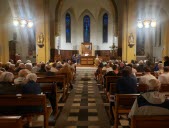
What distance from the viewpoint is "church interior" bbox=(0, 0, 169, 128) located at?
15.8ft

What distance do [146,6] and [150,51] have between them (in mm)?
6618

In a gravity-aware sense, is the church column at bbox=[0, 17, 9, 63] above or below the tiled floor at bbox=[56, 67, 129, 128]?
above

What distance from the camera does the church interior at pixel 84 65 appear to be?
4.82 metres

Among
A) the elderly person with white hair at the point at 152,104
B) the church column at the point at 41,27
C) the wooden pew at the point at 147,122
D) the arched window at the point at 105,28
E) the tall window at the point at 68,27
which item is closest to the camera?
the wooden pew at the point at 147,122

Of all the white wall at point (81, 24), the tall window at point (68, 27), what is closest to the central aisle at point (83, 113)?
the white wall at point (81, 24)

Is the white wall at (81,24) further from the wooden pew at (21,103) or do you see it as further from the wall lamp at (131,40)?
the wooden pew at (21,103)

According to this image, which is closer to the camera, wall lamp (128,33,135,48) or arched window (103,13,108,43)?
wall lamp (128,33,135,48)

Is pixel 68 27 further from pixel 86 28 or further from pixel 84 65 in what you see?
pixel 84 65

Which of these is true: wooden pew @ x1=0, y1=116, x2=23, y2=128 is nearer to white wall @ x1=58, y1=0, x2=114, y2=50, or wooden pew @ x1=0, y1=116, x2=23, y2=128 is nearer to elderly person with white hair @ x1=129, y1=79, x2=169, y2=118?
elderly person with white hair @ x1=129, y1=79, x2=169, y2=118

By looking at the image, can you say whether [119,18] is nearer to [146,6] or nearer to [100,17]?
[146,6]

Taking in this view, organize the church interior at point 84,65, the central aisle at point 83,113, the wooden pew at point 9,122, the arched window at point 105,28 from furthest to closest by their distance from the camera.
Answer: the arched window at point 105,28, the central aisle at point 83,113, the church interior at point 84,65, the wooden pew at point 9,122

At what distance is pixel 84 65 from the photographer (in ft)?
88.3

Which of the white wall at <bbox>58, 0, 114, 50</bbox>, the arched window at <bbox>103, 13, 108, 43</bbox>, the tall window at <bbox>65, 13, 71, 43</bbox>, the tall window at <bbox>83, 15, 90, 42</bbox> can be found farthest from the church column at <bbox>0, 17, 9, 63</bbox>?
the arched window at <bbox>103, 13, 108, 43</bbox>

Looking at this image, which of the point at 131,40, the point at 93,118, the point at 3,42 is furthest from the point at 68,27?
the point at 93,118
